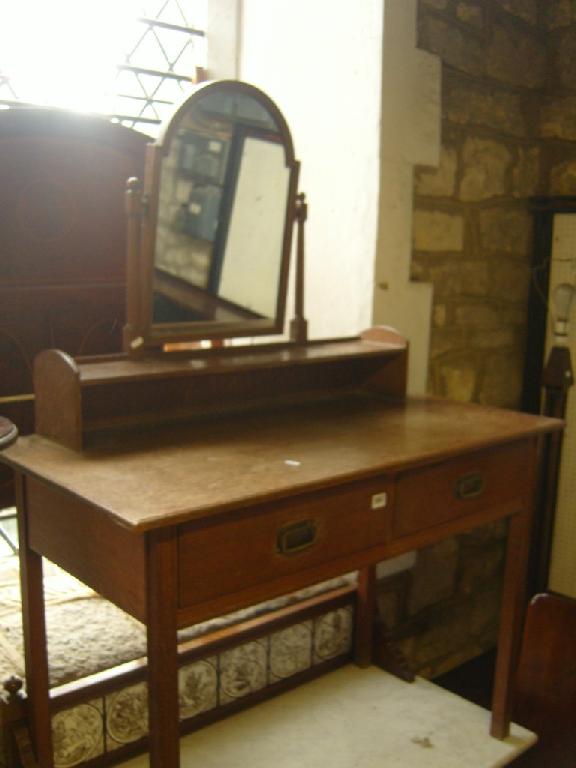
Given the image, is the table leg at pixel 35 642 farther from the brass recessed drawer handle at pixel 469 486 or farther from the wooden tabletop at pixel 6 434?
the brass recessed drawer handle at pixel 469 486

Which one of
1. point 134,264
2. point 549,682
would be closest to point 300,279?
point 134,264

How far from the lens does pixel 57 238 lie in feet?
7.95

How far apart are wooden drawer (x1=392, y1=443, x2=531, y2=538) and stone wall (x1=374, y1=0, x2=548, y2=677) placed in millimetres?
793

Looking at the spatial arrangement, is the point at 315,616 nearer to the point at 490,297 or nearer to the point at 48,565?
the point at 48,565

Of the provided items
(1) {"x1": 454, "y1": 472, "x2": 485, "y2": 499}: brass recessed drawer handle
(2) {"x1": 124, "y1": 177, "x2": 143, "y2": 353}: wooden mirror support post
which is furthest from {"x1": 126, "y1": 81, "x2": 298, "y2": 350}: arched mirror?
(1) {"x1": 454, "y1": 472, "x2": 485, "y2": 499}: brass recessed drawer handle

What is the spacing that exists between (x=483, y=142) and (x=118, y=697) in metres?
2.03

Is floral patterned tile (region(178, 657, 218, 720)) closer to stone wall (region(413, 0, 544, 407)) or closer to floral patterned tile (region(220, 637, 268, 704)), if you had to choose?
floral patterned tile (region(220, 637, 268, 704))

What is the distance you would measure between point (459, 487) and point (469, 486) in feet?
0.12

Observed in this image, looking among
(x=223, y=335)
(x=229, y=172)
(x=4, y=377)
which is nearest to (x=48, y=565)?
(x=4, y=377)

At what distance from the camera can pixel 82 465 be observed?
146cm

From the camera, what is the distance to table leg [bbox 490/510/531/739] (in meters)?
1.99

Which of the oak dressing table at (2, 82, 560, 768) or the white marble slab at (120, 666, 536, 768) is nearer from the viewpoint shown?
the oak dressing table at (2, 82, 560, 768)

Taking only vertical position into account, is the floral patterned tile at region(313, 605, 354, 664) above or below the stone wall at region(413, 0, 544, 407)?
below

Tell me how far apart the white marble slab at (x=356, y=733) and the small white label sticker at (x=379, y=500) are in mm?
759
